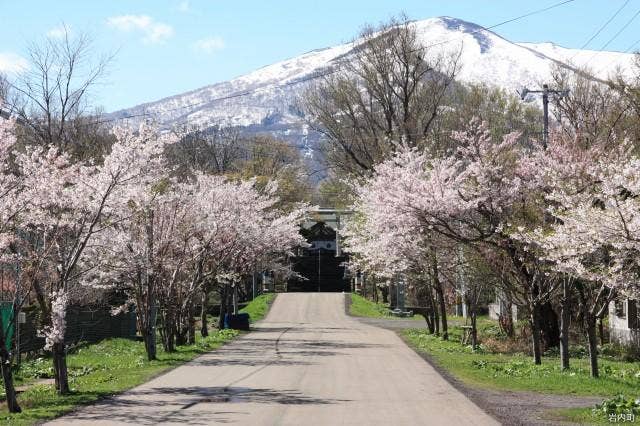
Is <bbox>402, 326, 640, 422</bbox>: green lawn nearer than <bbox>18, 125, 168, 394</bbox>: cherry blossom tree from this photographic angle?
No

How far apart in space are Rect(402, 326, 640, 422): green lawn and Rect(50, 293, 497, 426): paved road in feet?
3.28

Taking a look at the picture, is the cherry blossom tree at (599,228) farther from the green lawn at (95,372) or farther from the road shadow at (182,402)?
the green lawn at (95,372)

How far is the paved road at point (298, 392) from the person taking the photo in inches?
576

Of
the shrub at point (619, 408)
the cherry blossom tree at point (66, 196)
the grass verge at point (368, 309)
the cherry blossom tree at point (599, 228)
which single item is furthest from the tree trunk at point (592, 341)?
the grass verge at point (368, 309)

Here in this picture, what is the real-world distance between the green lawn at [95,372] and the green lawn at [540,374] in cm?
798

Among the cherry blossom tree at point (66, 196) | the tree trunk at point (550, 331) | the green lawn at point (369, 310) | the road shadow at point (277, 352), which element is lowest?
the road shadow at point (277, 352)

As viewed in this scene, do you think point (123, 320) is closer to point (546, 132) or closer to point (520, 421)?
point (546, 132)

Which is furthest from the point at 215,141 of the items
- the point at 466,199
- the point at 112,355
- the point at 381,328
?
the point at 466,199

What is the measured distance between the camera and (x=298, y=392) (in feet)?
60.1

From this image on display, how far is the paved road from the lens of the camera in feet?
48.0

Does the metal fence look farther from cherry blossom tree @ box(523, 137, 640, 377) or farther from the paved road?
cherry blossom tree @ box(523, 137, 640, 377)

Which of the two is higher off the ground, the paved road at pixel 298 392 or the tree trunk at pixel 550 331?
the tree trunk at pixel 550 331

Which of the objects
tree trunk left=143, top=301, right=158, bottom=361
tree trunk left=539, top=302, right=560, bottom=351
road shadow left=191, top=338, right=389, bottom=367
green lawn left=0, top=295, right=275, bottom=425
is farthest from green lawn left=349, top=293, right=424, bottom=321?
tree trunk left=143, top=301, right=158, bottom=361

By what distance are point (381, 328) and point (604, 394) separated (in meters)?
28.0
